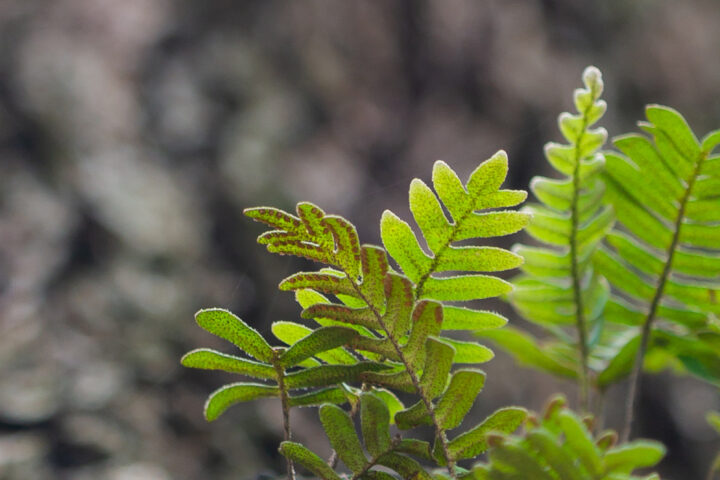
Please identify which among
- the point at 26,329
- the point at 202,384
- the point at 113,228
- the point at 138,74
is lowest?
the point at 202,384

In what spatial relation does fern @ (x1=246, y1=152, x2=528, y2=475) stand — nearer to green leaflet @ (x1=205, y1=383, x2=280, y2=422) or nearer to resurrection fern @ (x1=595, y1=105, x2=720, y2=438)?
green leaflet @ (x1=205, y1=383, x2=280, y2=422)

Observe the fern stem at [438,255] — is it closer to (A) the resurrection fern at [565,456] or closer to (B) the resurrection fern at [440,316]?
(B) the resurrection fern at [440,316]

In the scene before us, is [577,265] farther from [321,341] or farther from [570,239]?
[321,341]

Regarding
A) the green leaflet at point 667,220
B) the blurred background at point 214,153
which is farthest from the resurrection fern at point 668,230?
the blurred background at point 214,153

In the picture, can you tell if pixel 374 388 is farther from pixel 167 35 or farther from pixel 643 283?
pixel 167 35

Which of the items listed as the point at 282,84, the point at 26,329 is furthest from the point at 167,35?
the point at 26,329

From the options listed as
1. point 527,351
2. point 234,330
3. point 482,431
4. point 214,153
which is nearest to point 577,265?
point 527,351

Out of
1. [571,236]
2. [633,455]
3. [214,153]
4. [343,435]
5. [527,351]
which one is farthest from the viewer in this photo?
[214,153]
